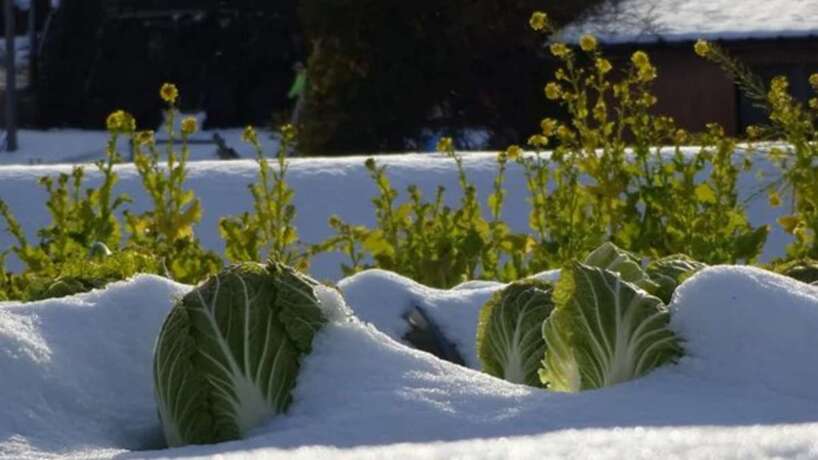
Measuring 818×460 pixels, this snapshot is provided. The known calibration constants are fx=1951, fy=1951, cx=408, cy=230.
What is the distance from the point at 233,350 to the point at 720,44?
18771 millimetres

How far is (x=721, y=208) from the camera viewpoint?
191 inches

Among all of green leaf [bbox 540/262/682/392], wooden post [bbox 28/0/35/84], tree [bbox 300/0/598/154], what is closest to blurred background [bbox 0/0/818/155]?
tree [bbox 300/0/598/154]

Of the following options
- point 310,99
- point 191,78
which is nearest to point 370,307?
point 310,99

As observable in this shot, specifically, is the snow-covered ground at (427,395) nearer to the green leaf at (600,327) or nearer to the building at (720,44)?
the green leaf at (600,327)

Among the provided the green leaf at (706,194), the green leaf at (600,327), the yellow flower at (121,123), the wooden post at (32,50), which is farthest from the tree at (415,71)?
the green leaf at (600,327)

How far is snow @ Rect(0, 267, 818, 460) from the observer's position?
180 cm

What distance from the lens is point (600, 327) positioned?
2461mm

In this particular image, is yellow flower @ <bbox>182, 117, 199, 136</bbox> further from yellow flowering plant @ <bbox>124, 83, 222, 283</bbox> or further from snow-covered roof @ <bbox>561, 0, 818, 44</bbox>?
snow-covered roof @ <bbox>561, 0, 818, 44</bbox>

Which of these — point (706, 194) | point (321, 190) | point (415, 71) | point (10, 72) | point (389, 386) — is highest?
point (389, 386)

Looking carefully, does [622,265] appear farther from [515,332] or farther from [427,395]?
[427,395]

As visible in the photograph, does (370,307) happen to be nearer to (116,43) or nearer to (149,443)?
(149,443)

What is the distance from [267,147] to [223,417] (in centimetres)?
2554

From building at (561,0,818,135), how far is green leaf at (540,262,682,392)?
1795cm

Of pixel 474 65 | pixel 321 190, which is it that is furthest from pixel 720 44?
pixel 321 190
